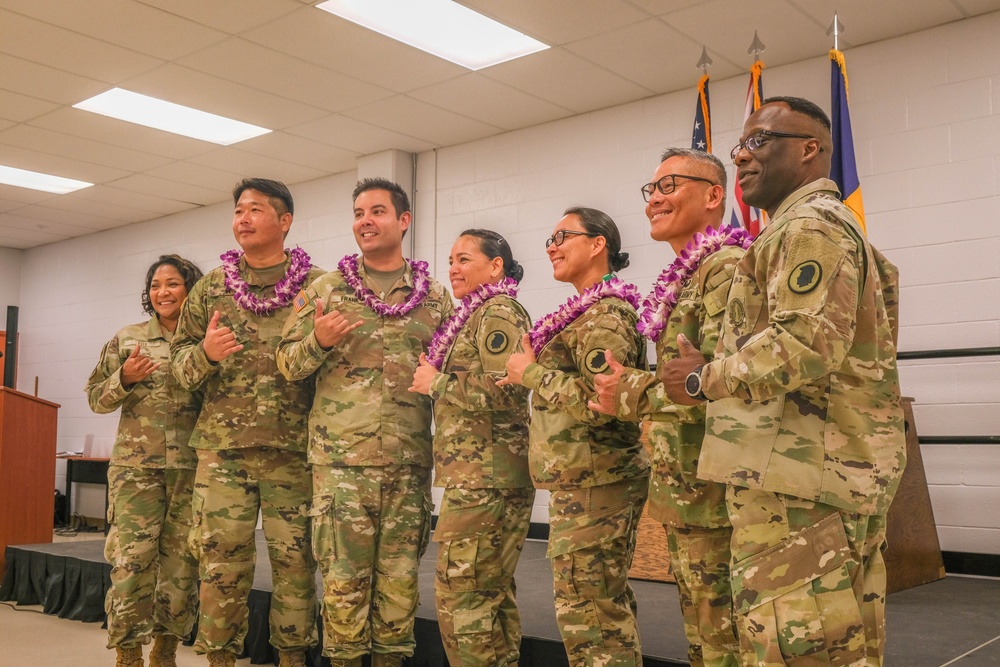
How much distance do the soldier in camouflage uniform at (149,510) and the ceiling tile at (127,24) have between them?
194 centimetres

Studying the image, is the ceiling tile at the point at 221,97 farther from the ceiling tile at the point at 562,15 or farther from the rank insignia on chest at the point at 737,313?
the rank insignia on chest at the point at 737,313

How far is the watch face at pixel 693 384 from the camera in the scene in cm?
164

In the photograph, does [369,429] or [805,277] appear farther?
[369,429]

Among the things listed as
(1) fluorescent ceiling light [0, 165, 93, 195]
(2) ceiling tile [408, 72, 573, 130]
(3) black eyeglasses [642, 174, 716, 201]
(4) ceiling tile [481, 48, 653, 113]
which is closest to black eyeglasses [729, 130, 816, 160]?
(3) black eyeglasses [642, 174, 716, 201]

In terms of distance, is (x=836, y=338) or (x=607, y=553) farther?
(x=607, y=553)

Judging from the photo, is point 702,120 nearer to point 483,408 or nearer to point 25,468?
point 483,408

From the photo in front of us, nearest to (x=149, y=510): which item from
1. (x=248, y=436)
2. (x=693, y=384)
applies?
(x=248, y=436)

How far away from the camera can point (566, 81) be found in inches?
217

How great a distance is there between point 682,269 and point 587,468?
58cm

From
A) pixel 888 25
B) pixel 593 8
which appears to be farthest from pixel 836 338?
pixel 888 25

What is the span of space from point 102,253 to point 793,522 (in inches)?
373

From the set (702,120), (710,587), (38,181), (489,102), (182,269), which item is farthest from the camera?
(38,181)

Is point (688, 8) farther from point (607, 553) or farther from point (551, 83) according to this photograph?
point (607, 553)

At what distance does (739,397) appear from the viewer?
1.56 metres
